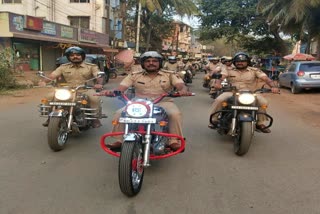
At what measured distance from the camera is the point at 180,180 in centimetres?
459

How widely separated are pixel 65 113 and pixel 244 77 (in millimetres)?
3260

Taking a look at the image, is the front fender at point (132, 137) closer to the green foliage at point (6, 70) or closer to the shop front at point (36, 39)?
the green foliage at point (6, 70)

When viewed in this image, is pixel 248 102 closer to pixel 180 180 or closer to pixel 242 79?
pixel 242 79

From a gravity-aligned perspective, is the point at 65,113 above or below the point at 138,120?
below

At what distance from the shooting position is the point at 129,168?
3.86 meters

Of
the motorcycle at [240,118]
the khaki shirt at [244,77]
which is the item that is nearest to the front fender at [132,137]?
the motorcycle at [240,118]

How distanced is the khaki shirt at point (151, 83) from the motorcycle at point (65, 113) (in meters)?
1.00

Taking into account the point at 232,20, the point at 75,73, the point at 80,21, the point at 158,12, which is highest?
the point at 158,12

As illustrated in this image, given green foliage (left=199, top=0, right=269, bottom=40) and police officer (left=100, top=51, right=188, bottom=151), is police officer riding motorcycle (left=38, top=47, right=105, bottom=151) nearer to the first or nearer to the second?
police officer (left=100, top=51, right=188, bottom=151)

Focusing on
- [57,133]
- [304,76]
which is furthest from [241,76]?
[304,76]

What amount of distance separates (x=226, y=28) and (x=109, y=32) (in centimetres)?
1206

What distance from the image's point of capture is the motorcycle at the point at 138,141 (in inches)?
153

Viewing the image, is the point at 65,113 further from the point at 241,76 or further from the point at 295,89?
the point at 295,89

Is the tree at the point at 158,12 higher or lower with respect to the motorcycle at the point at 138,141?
higher
